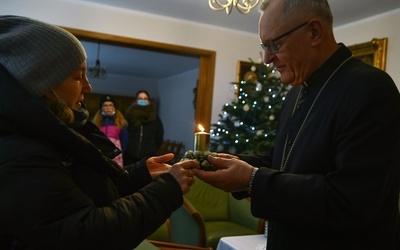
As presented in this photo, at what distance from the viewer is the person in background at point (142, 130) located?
4691 mm

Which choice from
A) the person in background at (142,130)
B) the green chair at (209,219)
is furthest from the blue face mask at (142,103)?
the green chair at (209,219)

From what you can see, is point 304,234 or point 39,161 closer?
point 39,161

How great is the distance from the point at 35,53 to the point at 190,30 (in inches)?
162

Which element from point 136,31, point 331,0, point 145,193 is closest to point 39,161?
point 145,193

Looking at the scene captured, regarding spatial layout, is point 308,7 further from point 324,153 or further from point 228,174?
point 228,174

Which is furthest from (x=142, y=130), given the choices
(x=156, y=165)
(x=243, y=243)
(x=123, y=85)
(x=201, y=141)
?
(x=123, y=85)

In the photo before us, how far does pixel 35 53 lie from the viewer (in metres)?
0.97

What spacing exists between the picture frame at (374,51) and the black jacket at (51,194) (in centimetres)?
380

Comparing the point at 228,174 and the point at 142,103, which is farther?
the point at 142,103

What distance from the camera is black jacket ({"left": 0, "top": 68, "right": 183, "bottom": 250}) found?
86cm

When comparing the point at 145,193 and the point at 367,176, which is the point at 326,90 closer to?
the point at 367,176

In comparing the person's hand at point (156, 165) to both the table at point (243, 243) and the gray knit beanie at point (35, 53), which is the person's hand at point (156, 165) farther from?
the table at point (243, 243)

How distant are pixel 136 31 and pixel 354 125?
401 centimetres

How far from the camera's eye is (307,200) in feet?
3.45
